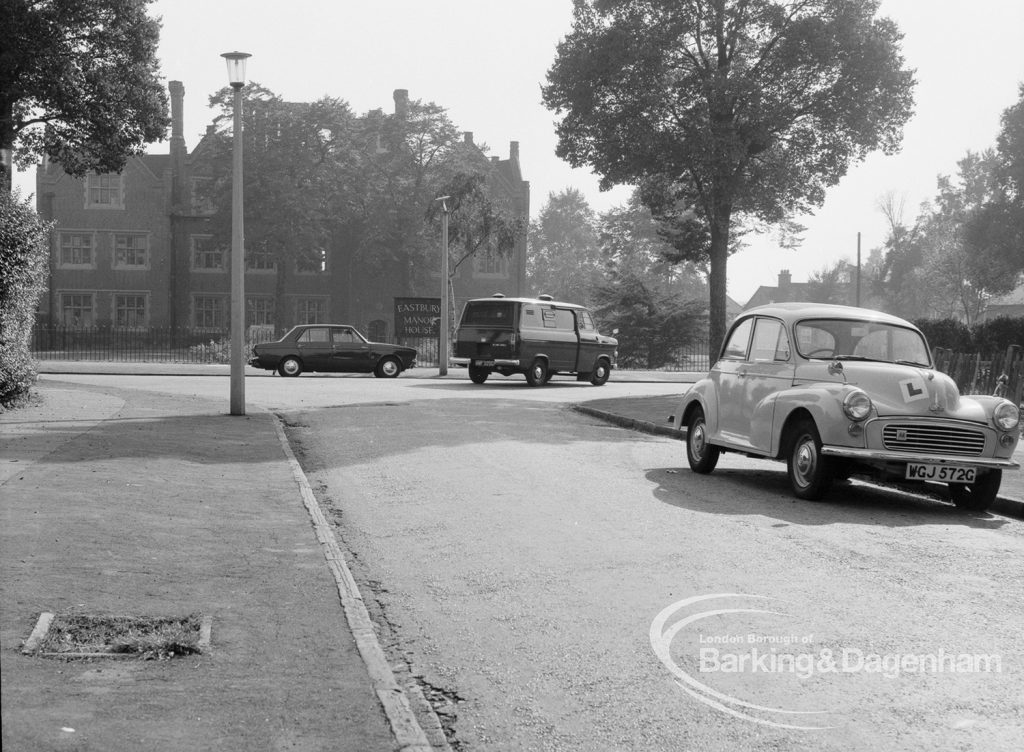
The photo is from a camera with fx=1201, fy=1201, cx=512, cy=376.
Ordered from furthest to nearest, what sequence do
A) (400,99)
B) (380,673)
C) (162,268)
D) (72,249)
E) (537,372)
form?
(400,99)
(162,268)
(72,249)
(537,372)
(380,673)

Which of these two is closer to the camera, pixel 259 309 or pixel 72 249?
pixel 72 249

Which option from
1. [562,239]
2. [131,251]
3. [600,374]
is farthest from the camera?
[562,239]

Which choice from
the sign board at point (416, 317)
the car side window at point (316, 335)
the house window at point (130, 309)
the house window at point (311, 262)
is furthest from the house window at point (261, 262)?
the car side window at point (316, 335)

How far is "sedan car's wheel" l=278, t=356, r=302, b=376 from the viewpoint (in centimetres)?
3475

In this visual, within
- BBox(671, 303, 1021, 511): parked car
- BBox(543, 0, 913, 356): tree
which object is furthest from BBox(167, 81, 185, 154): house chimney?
BBox(671, 303, 1021, 511): parked car

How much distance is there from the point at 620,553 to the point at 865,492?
4.56 metres

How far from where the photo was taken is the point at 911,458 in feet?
33.5

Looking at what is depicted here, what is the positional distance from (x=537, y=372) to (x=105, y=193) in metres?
43.2

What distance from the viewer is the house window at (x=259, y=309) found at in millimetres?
67438

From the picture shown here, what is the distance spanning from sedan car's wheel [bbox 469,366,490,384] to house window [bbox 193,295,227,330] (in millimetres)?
39050

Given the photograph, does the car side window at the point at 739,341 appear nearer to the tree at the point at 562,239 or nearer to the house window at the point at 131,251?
the house window at the point at 131,251

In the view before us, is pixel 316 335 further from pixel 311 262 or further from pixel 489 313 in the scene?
pixel 311 262

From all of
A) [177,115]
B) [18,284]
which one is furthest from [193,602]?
[177,115]

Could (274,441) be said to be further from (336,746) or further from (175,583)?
(336,746)
